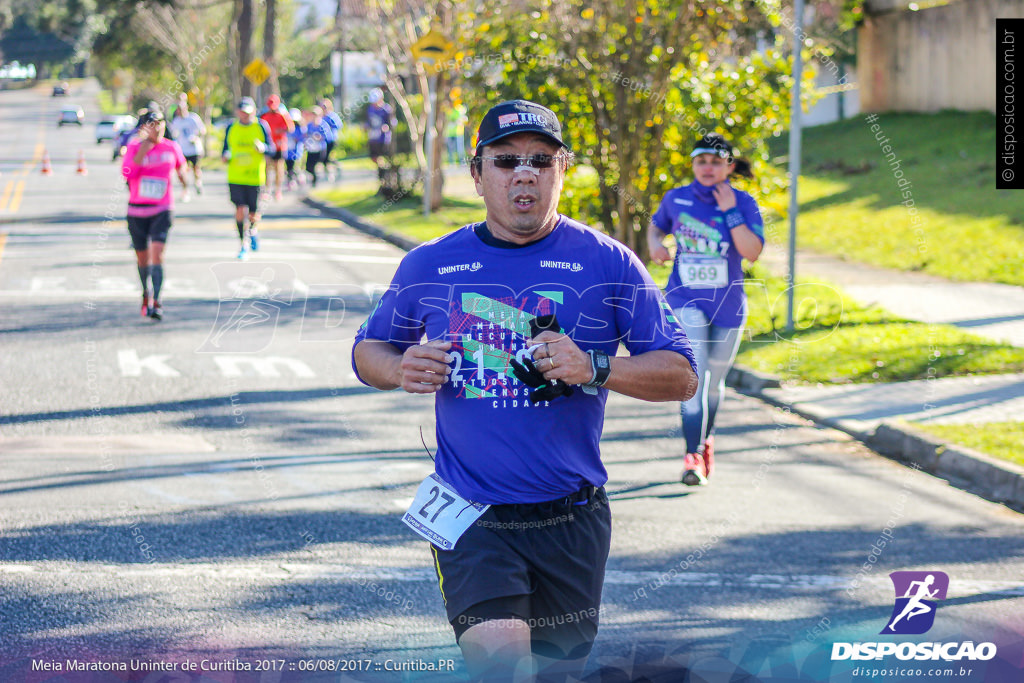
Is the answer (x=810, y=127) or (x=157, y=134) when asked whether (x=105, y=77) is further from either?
(x=157, y=134)

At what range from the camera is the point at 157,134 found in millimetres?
12859

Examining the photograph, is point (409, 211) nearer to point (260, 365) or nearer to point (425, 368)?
point (260, 365)

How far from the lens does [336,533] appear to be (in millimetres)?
6676

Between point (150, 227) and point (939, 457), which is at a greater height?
point (150, 227)

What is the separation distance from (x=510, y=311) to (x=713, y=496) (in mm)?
4463

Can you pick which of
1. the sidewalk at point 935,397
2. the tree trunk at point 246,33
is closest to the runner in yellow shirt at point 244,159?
the sidewalk at point 935,397

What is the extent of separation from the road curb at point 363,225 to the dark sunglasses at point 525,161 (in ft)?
49.0

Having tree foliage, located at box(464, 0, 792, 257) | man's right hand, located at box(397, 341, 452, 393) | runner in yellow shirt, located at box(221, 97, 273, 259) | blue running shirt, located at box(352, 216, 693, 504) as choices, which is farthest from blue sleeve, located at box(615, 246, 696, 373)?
runner in yellow shirt, located at box(221, 97, 273, 259)

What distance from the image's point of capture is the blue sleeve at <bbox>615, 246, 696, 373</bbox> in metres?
3.57

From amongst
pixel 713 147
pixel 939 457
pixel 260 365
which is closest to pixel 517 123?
pixel 713 147

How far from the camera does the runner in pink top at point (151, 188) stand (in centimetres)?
1279

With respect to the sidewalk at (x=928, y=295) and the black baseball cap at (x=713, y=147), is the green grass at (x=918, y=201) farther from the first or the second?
the black baseball cap at (x=713, y=147)

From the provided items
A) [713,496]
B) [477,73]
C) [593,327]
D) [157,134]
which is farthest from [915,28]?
[593,327]

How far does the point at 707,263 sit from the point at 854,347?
4.83 m
